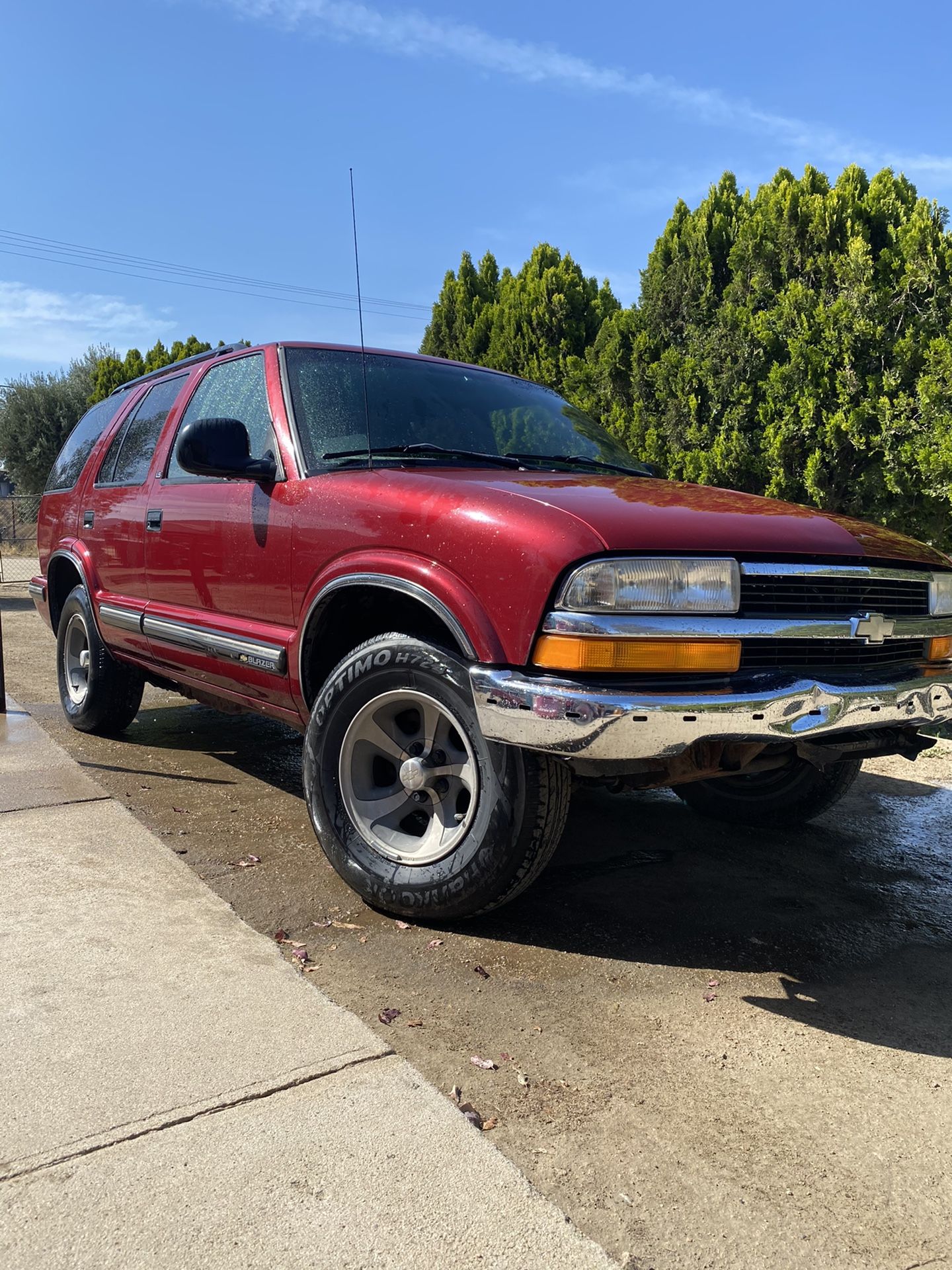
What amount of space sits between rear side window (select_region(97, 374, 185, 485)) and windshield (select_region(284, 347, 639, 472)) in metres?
1.22

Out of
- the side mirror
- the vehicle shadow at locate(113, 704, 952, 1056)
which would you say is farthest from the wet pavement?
the side mirror

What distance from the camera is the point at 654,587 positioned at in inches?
100

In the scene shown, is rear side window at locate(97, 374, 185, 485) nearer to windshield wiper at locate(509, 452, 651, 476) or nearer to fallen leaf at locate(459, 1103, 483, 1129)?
windshield wiper at locate(509, 452, 651, 476)

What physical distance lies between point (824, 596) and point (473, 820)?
1.17 metres

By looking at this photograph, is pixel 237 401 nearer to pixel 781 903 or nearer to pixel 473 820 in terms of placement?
pixel 473 820

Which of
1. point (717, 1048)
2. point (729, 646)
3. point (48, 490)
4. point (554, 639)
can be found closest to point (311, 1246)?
point (717, 1048)

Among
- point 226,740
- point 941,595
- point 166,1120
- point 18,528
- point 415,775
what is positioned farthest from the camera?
point 18,528

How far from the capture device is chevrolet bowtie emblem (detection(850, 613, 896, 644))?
2.80 m

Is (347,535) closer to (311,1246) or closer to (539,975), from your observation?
(539,975)

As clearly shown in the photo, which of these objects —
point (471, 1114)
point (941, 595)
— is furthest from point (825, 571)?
point (471, 1114)

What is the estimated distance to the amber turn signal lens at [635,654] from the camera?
8.21ft

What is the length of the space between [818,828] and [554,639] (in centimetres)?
229

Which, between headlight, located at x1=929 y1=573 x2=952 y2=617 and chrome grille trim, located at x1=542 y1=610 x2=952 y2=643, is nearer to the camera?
chrome grille trim, located at x1=542 y1=610 x2=952 y2=643

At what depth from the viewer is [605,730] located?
2.44m
